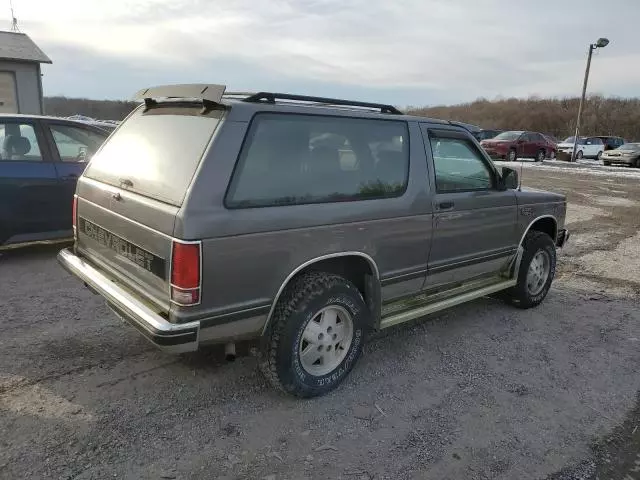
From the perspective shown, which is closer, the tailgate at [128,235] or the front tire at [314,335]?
the tailgate at [128,235]

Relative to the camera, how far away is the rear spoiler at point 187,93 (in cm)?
282

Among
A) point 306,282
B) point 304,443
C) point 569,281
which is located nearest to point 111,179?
point 306,282

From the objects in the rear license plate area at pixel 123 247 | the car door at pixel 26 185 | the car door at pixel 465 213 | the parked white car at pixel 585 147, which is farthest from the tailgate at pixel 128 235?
the parked white car at pixel 585 147

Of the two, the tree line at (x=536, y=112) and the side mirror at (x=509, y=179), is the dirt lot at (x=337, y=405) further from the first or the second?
the tree line at (x=536, y=112)

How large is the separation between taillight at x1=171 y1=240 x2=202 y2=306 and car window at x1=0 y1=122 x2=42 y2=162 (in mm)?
4100

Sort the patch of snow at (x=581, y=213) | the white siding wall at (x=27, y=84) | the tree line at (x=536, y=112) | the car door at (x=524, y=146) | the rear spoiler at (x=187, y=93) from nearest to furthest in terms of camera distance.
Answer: the rear spoiler at (x=187, y=93) < the patch of snow at (x=581, y=213) < the white siding wall at (x=27, y=84) < the car door at (x=524, y=146) < the tree line at (x=536, y=112)

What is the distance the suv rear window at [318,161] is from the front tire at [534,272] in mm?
1953

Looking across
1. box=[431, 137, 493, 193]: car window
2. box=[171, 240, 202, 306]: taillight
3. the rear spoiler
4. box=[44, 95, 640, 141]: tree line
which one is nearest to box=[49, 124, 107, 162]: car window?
the rear spoiler

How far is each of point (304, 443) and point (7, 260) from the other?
467cm

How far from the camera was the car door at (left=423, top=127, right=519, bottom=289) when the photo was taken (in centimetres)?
385

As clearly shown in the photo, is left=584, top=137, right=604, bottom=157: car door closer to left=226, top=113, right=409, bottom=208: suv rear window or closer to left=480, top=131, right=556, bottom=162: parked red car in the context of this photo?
left=480, top=131, right=556, bottom=162: parked red car

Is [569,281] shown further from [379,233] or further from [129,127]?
[129,127]

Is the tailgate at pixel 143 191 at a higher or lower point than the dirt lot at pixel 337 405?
higher

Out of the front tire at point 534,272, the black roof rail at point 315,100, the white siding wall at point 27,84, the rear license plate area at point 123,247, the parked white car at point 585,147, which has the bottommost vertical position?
the front tire at point 534,272
